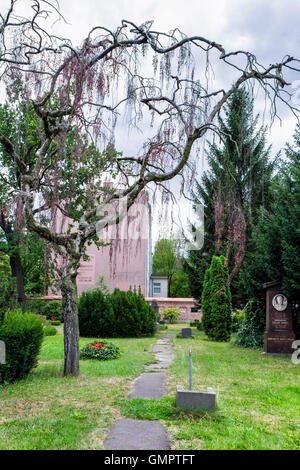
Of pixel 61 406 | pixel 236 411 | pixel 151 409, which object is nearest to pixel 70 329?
pixel 61 406

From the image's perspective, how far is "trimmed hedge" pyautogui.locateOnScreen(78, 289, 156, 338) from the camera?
15.7 m

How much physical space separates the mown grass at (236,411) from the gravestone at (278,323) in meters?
2.37

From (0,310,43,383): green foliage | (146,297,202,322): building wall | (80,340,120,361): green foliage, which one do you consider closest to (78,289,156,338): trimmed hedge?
(80,340,120,361): green foliage

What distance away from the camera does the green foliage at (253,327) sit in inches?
501

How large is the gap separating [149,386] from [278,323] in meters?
6.02

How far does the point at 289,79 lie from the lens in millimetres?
6039

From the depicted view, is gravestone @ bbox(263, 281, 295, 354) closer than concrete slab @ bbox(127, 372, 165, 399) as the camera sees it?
No

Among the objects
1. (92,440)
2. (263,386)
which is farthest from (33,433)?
(263,386)

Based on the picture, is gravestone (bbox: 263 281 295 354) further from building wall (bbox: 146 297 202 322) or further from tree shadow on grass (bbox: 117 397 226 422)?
building wall (bbox: 146 297 202 322)

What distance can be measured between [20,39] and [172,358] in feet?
25.9

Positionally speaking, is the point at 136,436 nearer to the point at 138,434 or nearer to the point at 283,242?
the point at 138,434

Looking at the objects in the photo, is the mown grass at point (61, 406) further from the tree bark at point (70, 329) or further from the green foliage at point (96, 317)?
the green foliage at point (96, 317)

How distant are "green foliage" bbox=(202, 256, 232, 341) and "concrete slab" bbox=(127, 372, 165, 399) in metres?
7.58

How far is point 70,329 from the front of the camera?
6.93 m
